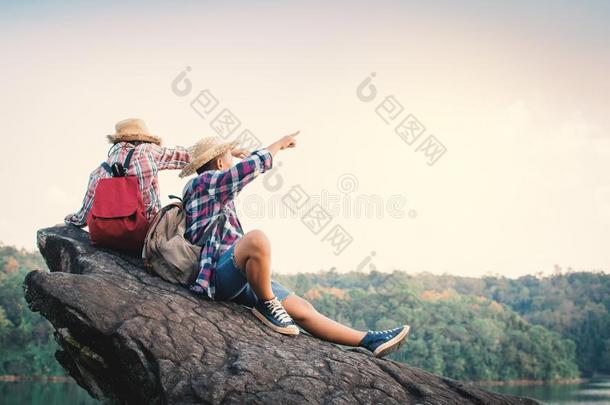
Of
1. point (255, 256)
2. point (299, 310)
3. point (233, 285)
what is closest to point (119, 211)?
point (233, 285)

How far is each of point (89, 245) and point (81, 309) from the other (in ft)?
4.31

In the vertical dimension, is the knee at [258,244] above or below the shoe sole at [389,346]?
above

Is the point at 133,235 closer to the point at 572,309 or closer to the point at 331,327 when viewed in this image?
the point at 331,327

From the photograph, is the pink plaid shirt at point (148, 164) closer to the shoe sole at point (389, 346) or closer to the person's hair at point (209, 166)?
the person's hair at point (209, 166)

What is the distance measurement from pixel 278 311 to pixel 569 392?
51670mm

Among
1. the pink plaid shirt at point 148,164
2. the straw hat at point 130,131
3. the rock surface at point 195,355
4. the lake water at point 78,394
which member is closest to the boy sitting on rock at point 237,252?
the rock surface at point 195,355

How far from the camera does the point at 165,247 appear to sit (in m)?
5.09

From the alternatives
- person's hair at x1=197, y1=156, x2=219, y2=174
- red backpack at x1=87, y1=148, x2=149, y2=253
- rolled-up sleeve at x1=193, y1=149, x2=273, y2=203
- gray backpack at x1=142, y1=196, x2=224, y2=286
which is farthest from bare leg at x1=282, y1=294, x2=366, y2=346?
red backpack at x1=87, y1=148, x2=149, y2=253

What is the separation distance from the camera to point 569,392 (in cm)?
5075

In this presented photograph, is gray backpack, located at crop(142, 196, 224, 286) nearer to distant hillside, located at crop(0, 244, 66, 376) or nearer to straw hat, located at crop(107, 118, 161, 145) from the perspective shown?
straw hat, located at crop(107, 118, 161, 145)

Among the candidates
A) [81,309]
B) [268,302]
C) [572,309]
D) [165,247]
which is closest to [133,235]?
[165,247]

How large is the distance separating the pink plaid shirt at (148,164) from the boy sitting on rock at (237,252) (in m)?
0.59

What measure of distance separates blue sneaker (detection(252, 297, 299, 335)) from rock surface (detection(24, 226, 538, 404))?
0.05 meters

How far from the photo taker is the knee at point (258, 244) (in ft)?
15.3
